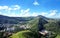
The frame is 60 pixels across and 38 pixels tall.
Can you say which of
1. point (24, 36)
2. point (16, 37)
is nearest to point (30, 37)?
point (24, 36)

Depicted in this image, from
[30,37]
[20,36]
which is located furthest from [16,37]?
[30,37]

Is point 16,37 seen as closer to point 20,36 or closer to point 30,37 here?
point 20,36

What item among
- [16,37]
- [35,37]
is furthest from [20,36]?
[35,37]

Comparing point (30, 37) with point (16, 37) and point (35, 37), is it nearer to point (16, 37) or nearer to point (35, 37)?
point (35, 37)

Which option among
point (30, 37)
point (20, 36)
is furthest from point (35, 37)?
point (20, 36)

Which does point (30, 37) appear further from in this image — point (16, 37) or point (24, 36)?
point (16, 37)
